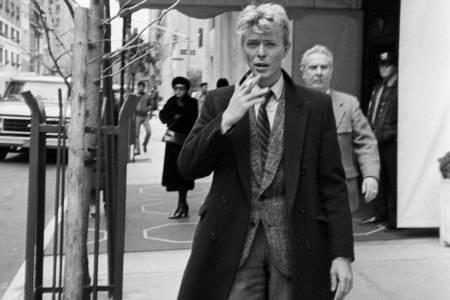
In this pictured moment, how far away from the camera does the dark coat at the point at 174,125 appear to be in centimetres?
975

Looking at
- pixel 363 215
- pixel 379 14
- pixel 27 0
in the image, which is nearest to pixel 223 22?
pixel 379 14

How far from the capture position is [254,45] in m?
2.91

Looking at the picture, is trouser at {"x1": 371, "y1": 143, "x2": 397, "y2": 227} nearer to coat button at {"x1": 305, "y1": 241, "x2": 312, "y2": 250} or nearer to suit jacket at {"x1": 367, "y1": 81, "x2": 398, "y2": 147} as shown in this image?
suit jacket at {"x1": 367, "y1": 81, "x2": 398, "y2": 147}

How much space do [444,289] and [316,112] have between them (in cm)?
346

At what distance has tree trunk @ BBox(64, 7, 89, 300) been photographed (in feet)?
11.2

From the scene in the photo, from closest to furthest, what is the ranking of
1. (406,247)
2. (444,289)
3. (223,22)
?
(444,289)
(406,247)
(223,22)

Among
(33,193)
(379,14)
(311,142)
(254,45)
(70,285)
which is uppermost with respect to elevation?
(379,14)

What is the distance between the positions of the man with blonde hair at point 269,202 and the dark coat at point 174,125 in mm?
6719

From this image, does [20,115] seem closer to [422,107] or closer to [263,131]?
[422,107]

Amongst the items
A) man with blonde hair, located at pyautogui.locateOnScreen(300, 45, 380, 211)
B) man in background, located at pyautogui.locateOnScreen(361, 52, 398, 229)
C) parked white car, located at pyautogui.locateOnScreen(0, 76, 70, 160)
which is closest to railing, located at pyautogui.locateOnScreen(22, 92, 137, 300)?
man with blonde hair, located at pyautogui.locateOnScreen(300, 45, 380, 211)

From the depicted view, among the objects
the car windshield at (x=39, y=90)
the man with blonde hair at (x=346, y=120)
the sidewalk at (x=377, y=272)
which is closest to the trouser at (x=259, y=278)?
the man with blonde hair at (x=346, y=120)

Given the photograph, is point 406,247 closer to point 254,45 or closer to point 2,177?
point 254,45

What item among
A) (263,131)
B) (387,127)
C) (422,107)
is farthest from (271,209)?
(387,127)

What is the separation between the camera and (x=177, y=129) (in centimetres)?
974
